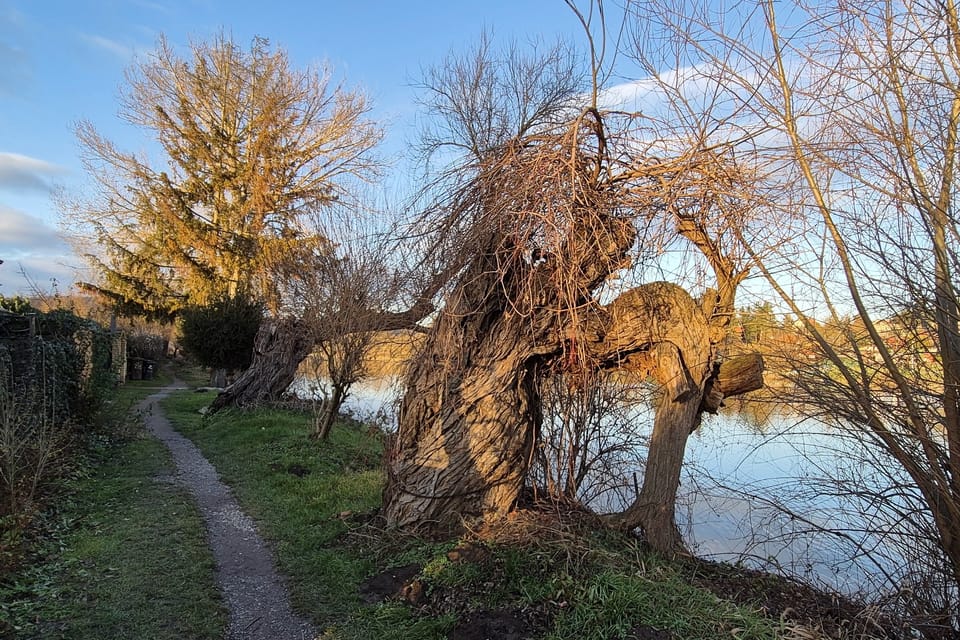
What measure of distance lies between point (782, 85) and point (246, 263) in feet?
70.7

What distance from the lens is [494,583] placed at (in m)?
4.16

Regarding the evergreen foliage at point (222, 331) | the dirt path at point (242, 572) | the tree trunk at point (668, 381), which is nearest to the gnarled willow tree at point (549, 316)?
the tree trunk at point (668, 381)

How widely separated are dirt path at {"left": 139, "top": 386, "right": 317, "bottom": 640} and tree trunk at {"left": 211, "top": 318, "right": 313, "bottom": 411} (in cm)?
709

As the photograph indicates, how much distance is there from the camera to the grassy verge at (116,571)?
3.85 meters

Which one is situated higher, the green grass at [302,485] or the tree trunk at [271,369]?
the tree trunk at [271,369]

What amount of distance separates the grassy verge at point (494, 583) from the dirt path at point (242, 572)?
14cm

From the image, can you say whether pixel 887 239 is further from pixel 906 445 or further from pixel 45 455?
pixel 45 455

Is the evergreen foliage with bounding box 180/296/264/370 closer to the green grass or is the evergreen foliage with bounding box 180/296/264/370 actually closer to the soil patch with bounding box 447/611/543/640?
the green grass

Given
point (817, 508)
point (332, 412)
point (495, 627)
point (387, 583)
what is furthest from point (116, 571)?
point (332, 412)

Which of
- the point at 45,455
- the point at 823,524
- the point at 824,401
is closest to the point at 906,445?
the point at 824,401

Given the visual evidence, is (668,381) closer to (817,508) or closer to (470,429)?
(817,508)

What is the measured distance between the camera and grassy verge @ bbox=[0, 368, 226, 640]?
3.85 m

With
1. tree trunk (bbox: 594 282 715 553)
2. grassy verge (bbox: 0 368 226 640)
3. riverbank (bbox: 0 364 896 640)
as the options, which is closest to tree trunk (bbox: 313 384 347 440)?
grassy verge (bbox: 0 368 226 640)

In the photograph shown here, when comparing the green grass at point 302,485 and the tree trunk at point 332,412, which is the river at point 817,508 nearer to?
the green grass at point 302,485
